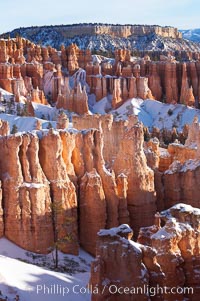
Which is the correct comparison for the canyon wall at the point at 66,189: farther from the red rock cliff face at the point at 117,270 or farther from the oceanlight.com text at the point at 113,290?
the red rock cliff face at the point at 117,270

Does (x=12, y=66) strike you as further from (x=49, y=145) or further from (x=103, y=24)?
(x=103, y=24)

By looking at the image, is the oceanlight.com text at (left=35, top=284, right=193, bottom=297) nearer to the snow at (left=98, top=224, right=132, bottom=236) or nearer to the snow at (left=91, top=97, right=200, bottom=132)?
the snow at (left=98, top=224, right=132, bottom=236)

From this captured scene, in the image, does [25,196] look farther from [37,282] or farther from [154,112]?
[154,112]

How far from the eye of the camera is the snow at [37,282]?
1851 cm

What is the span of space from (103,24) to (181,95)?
2873 inches

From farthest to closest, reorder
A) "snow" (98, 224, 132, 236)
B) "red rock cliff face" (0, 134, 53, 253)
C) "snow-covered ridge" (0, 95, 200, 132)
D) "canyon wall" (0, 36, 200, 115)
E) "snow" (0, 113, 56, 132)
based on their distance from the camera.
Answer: "canyon wall" (0, 36, 200, 115) < "snow-covered ridge" (0, 95, 200, 132) < "snow" (0, 113, 56, 132) < "red rock cliff face" (0, 134, 53, 253) < "snow" (98, 224, 132, 236)

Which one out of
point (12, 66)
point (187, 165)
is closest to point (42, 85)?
point (12, 66)

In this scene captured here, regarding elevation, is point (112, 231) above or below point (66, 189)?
above

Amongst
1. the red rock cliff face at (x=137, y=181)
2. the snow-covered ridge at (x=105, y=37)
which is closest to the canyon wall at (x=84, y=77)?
the red rock cliff face at (x=137, y=181)

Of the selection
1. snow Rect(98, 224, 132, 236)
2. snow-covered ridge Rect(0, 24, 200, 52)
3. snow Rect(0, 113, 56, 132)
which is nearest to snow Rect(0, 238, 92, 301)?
snow Rect(98, 224, 132, 236)

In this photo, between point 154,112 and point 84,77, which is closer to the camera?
point 154,112

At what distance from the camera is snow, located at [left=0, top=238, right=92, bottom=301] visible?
18508mm

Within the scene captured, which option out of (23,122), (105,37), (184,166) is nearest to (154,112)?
(23,122)

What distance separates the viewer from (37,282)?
19656 mm
